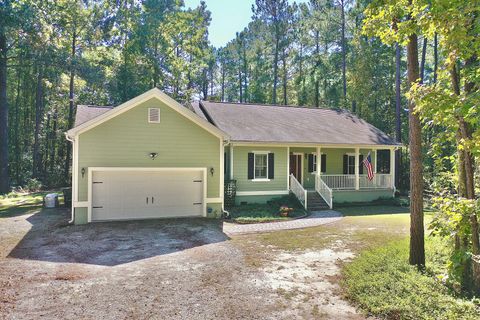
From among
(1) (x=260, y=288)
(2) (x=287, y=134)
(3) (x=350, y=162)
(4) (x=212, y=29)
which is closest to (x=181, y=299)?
(1) (x=260, y=288)

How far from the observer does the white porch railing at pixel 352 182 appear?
17.9 metres

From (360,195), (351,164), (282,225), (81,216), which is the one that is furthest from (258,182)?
(81,216)

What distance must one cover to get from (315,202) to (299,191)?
1038mm

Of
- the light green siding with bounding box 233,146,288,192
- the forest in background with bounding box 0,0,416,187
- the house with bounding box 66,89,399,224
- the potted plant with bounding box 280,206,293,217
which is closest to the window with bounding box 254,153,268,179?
the house with bounding box 66,89,399,224

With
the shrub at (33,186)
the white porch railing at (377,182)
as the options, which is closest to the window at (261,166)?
the white porch railing at (377,182)

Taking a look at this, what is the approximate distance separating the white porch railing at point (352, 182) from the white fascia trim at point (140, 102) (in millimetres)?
7556

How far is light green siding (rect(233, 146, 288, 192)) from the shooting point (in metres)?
16.2

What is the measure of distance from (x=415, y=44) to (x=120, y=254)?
28.8 feet

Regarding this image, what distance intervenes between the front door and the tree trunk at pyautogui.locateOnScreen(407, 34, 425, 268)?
37.1ft

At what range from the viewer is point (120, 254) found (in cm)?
843

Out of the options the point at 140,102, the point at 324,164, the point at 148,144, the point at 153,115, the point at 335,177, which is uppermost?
the point at 140,102

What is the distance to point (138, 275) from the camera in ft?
22.6

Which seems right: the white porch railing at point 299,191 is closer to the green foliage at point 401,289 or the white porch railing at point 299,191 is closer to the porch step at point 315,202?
the porch step at point 315,202

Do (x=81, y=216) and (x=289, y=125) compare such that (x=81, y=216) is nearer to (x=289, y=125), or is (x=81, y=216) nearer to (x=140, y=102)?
(x=140, y=102)
